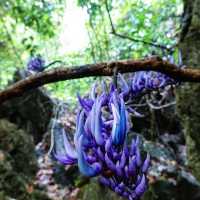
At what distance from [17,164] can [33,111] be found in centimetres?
204

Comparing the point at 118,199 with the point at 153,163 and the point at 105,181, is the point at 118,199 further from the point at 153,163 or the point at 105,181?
the point at 105,181

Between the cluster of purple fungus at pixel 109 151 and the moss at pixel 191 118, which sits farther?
the moss at pixel 191 118

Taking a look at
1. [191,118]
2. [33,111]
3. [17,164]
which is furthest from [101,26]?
[33,111]

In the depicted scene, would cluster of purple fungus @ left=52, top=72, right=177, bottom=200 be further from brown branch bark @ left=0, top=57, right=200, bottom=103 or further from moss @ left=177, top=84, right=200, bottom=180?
moss @ left=177, top=84, right=200, bottom=180

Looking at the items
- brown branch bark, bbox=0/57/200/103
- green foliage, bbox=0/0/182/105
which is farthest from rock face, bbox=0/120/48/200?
brown branch bark, bbox=0/57/200/103

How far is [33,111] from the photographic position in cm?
809

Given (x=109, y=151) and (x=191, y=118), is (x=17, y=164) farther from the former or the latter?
(x=109, y=151)

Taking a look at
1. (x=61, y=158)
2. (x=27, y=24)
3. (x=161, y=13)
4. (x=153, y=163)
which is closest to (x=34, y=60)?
(x=27, y=24)

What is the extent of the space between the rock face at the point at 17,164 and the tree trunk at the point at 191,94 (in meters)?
2.17

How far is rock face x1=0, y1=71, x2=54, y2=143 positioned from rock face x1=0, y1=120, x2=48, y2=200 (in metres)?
1.11

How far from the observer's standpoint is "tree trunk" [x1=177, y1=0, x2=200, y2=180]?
411 cm

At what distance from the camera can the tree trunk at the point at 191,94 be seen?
411 centimetres

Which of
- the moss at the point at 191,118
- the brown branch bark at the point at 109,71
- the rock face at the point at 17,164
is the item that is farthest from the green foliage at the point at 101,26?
the brown branch bark at the point at 109,71

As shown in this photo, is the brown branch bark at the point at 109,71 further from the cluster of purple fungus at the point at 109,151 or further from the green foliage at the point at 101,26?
the green foliage at the point at 101,26
